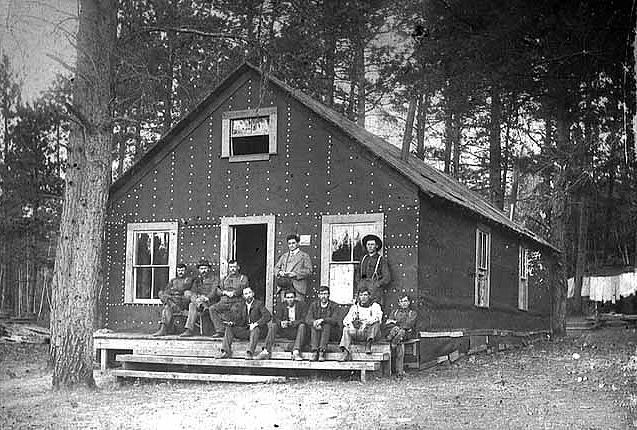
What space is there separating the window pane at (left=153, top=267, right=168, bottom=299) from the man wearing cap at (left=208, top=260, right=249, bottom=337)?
2.15 m

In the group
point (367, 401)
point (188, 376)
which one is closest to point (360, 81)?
point (188, 376)

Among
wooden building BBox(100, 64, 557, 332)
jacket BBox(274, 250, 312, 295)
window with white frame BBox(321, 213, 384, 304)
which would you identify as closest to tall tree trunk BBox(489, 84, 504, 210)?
wooden building BBox(100, 64, 557, 332)

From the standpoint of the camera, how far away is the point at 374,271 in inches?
566

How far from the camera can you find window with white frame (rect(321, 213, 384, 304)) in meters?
14.8

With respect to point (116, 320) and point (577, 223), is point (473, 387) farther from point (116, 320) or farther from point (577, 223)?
point (577, 223)

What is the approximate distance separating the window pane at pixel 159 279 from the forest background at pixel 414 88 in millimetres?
3487

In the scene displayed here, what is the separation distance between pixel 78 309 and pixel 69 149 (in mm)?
2474

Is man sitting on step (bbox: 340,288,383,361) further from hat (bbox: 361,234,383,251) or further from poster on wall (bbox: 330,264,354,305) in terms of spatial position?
hat (bbox: 361,234,383,251)

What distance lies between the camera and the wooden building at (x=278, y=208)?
581 inches

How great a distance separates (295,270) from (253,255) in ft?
12.3

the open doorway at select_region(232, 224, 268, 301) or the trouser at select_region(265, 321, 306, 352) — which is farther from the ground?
the open doorway at select_region(232, 224, 268, 301)

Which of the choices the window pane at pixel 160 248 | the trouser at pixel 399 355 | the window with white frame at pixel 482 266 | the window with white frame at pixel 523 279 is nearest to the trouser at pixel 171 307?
the window pane at pixel 160 248

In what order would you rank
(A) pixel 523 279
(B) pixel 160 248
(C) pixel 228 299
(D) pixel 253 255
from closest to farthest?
(C) pixel 228 299 → (B) pixel 160 248 → (D) pixel 253 255 → (A) pixel 523 279

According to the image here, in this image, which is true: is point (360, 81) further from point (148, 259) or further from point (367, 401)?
point (367, 401)
